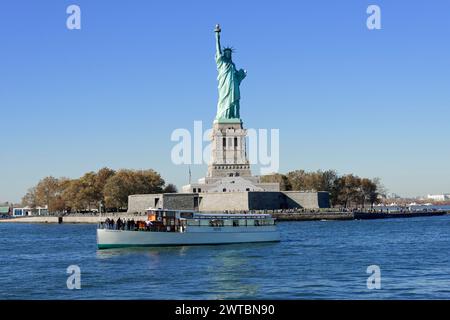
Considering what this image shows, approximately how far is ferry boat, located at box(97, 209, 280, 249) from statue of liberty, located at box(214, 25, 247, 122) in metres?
48.2

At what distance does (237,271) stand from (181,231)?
46.4 ft

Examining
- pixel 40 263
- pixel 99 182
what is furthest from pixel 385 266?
pixel 99 182

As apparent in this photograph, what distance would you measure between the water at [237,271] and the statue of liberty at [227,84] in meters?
50.4

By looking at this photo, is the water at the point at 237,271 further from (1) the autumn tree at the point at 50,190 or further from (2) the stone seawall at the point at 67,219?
(1) the autumn tree at the point at 50,190

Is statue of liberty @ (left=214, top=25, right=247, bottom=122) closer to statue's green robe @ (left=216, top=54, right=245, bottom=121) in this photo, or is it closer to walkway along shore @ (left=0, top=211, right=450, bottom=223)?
statue's green robe @ (left=216, top=54, right=245, bottom=121)

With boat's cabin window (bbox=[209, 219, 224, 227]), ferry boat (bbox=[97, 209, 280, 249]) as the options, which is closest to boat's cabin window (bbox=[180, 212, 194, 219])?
ferry boat (bbox=[97, 209, 280, 249])

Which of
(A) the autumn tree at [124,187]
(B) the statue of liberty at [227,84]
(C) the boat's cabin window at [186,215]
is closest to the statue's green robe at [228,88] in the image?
(B) the statue of liberty at [227,84]

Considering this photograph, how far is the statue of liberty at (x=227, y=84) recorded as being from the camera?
89.5m

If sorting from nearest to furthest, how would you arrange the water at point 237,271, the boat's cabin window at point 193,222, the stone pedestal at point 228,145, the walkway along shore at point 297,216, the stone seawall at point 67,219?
the water at point 237,271, the boat's cabin window at point 193,222, the walkway along shore at point 297,216, the stone seawall at point 67,219, the stone pedestal at point 228,145

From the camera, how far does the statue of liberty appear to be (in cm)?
8950

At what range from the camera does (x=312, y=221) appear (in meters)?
77.1
